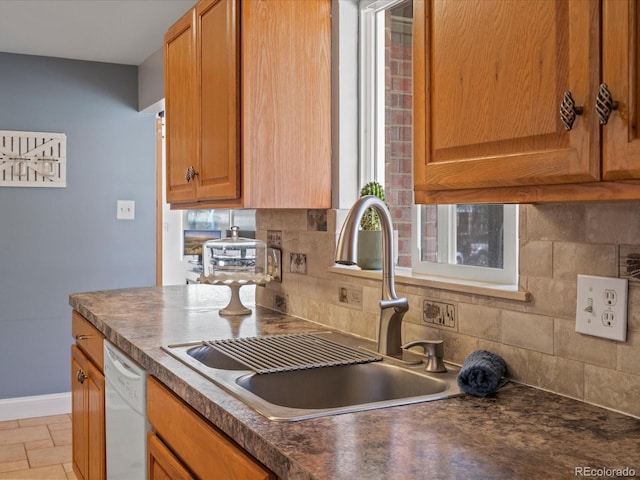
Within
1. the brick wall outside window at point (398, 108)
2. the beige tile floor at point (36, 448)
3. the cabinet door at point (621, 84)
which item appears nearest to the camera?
the cabinet door at point (621, 84)

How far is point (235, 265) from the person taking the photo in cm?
246

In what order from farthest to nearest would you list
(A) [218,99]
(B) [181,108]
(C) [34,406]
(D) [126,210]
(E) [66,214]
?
(D) [126,210], (E) [66,214], (C) [34,406], (B) [181,108], (A) [218,99]

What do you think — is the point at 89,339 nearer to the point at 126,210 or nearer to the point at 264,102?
the point at 264,102

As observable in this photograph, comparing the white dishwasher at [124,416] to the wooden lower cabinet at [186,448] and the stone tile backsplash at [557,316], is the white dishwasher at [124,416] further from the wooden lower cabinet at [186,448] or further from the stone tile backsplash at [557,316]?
the stone tile backsplash at [557,316]

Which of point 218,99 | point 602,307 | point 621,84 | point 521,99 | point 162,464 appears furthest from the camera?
point 218,99

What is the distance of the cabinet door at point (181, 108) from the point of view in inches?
97.0

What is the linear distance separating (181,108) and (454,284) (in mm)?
1437

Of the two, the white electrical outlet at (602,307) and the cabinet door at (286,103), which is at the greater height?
the cabinet door at (286,103)

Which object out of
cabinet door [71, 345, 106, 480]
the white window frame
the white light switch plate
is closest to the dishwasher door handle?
cabinet door [71, 345, 106, 480]

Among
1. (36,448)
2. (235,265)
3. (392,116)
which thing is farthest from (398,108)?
(36,448)

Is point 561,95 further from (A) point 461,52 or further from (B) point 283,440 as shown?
(B) point 283,440

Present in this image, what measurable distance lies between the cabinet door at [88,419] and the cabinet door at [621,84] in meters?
1.91

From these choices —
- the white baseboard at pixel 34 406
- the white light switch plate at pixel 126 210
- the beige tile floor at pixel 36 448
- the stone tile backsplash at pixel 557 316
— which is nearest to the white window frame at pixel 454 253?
the stone tile backsplash at pixel 557 316

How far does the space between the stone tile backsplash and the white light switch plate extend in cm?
319
